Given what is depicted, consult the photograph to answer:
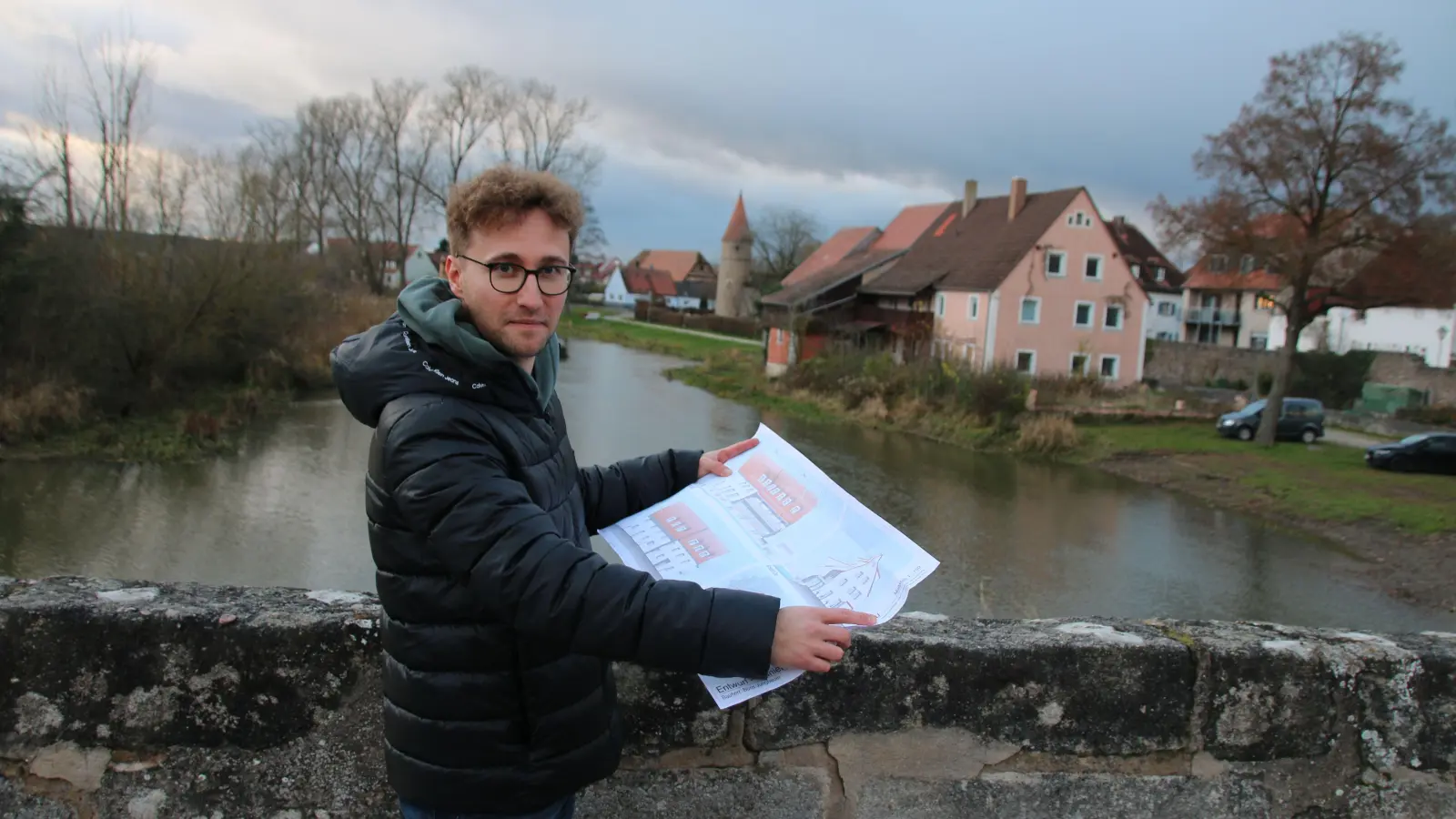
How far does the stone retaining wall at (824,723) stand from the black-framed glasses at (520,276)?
2.48ft

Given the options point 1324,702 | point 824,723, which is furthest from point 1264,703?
point 824,723

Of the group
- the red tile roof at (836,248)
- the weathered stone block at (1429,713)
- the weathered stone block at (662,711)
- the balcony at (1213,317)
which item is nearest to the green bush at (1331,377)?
the balcony at (1213,317)

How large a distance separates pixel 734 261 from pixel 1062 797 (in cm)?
7276

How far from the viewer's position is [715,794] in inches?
71.4

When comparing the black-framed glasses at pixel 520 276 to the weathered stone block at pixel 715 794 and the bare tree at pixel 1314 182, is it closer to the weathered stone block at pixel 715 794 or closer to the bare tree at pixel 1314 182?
the weathered stone block at pixel 715 794

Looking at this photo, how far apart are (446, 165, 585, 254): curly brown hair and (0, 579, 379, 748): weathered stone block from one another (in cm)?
79

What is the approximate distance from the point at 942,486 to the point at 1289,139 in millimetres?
10641

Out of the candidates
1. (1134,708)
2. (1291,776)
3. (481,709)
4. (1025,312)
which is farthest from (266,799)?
(1025,312)

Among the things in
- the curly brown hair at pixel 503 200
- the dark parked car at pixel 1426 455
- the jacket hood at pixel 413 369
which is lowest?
the dark parked car at pixel 1426 455

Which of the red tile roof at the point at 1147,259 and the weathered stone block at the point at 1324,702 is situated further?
the red tile roof at the point at 1147,259

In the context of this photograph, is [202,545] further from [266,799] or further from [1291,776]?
[1291,776]

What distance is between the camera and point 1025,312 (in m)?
34.1

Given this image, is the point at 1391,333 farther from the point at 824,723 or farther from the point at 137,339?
the point at 824,723

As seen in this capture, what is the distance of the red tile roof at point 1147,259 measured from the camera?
4997 centimetres
